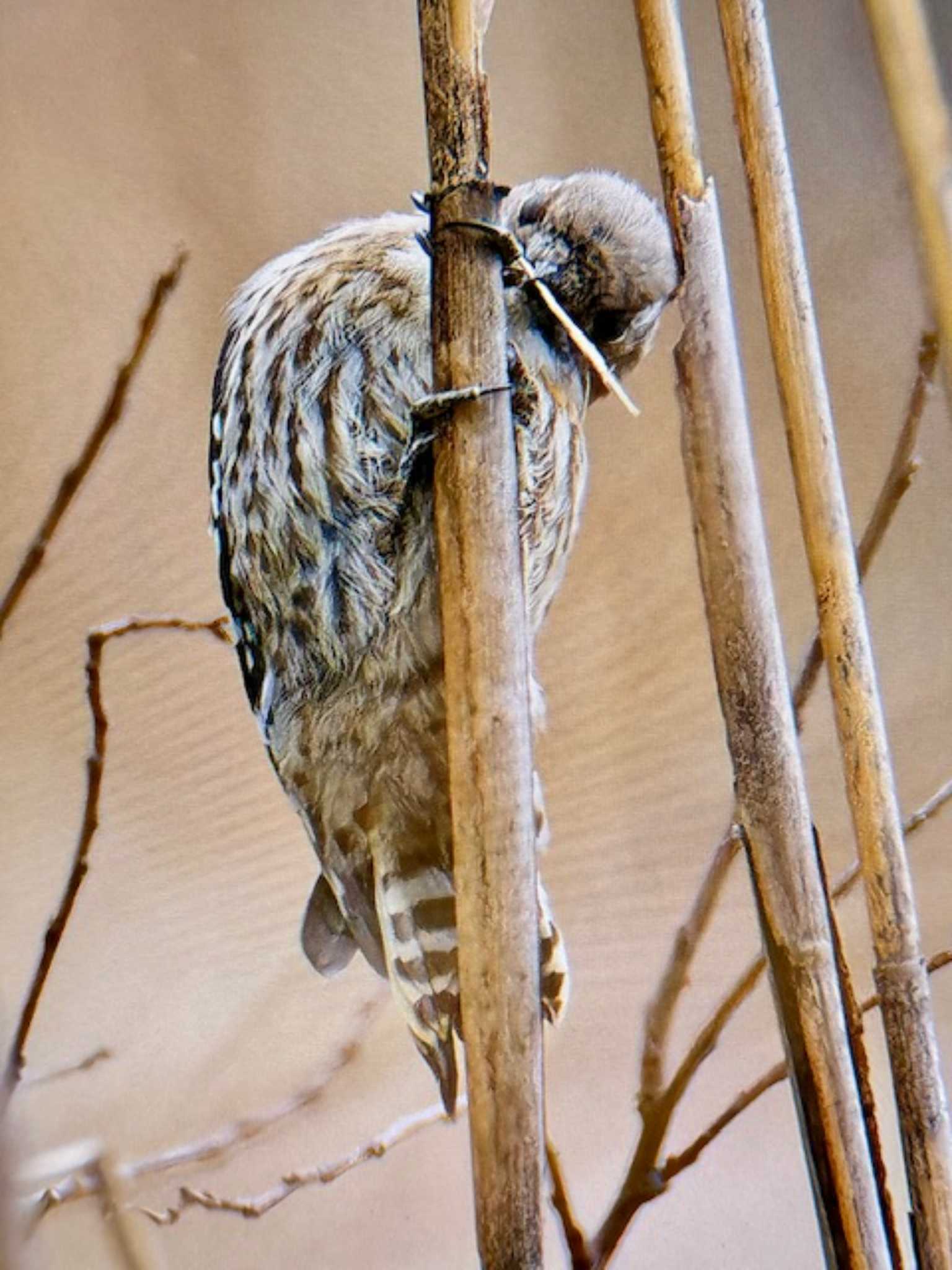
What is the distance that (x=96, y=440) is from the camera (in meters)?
→ 0.82

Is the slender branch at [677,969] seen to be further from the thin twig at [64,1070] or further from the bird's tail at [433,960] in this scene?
the thin twig at [64,1070]

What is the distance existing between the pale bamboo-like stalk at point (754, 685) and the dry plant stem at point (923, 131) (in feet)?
0.43

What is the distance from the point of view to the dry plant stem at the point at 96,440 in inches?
31.3

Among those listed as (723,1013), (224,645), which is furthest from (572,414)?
(723,1013)

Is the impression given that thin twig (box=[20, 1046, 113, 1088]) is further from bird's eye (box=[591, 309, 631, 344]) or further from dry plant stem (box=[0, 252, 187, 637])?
bird's eye (box=[591, 309, 631, 344])

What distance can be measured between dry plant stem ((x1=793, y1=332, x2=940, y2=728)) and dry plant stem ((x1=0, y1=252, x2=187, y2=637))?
1.69 feet

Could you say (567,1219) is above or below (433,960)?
below

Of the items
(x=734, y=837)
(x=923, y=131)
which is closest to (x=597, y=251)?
(x=923, y=131)

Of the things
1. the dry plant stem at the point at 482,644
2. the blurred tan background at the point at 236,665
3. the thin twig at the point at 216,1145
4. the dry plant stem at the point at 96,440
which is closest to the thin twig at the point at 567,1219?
the blurred tan background at the point at 236,665

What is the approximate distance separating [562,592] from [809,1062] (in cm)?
38

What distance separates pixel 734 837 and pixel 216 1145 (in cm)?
41

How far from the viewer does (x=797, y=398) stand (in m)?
0.74

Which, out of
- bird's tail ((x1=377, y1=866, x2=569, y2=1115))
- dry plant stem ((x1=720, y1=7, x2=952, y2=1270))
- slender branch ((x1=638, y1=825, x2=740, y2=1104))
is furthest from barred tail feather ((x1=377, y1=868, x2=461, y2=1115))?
dry plant stem ((x1=720, y1=7, x2=952, y2=1270))

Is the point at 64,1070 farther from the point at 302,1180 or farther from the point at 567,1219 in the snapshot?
the point at 567,1219
